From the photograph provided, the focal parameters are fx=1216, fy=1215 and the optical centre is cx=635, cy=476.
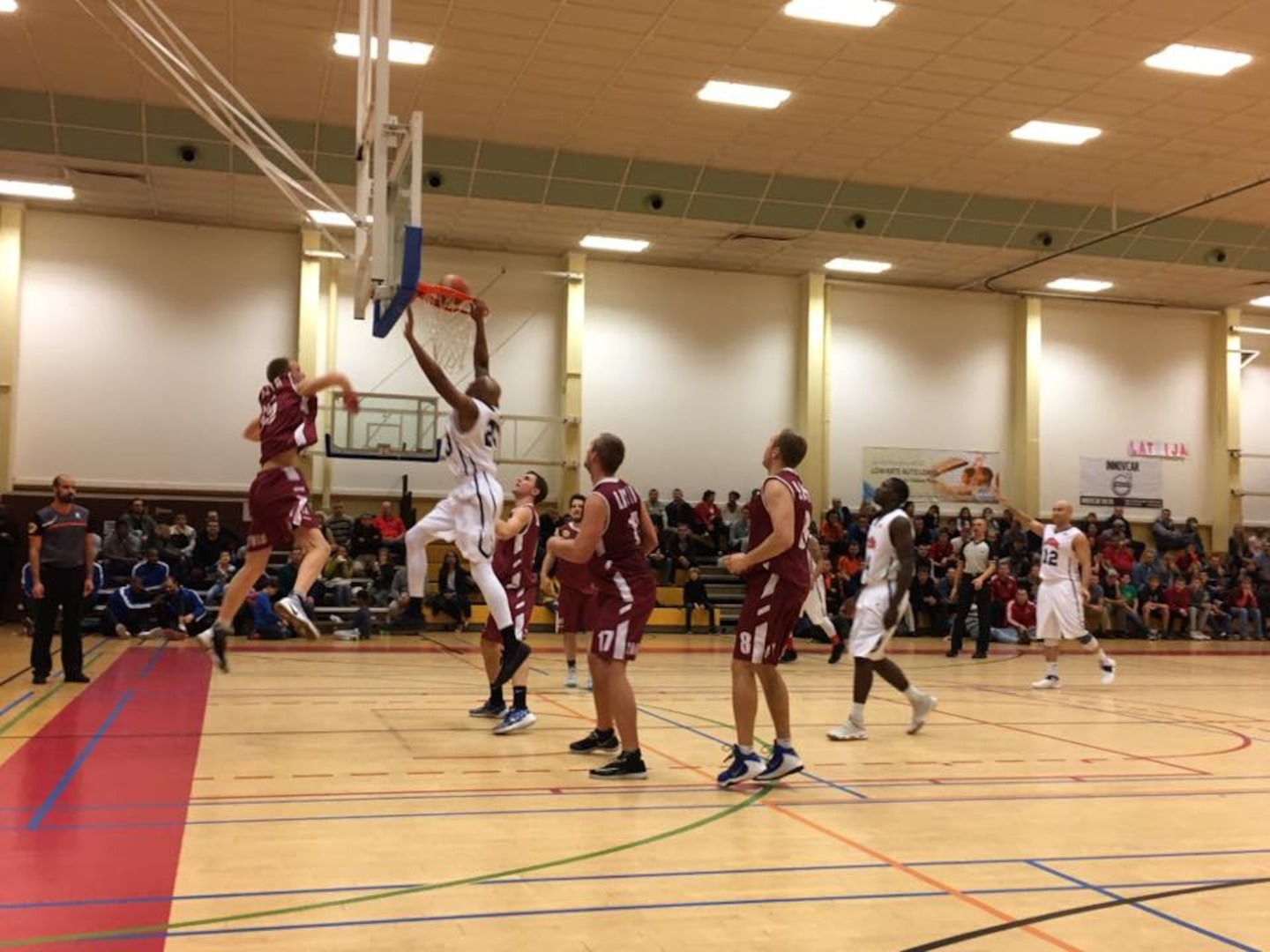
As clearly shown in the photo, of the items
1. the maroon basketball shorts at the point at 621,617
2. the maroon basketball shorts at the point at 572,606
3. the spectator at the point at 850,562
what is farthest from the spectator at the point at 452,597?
the maroon basketball shorts at the point at 621,617

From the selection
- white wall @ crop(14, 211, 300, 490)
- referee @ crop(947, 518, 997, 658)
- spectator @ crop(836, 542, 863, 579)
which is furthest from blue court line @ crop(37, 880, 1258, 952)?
white wall @ crop(14, 211, 300, 490)

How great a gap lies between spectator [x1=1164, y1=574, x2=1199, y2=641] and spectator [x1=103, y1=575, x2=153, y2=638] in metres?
18.4

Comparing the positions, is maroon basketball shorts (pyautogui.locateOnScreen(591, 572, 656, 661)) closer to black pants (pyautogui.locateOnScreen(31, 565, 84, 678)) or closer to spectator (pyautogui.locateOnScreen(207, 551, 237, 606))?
black pants (pyautogui.locateOnScreen(31, 565, 84, 678))

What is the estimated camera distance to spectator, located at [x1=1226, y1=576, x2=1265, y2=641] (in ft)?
78.6

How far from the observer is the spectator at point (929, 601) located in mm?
21875

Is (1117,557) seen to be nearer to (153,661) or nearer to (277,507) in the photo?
(153,661)

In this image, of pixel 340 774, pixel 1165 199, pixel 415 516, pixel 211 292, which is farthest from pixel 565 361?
pixel 340 774

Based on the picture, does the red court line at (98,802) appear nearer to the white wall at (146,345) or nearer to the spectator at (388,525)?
the spectator at (388,525)

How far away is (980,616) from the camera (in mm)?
17797

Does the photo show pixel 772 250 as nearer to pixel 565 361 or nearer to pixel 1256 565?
pixel 565 361

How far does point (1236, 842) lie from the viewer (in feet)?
18.8

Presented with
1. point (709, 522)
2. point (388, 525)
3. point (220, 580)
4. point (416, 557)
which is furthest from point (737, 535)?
point (416, 557)

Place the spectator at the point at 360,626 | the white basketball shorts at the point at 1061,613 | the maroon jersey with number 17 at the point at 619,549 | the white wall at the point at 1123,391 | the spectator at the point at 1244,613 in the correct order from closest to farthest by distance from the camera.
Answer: the maroon jersey with number 17 at the point at 619,549 → the white basketball shorts at the point at 1061,613 → the spectator at the point at 360,626 → the spectator at the point at 1244,613 → the white wall at the point at 1123,391

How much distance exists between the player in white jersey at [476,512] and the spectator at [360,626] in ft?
32.7
